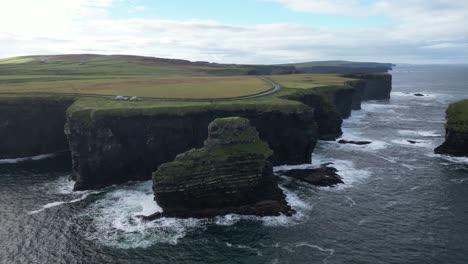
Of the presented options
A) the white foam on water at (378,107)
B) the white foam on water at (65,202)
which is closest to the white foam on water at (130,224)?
the white foam on water at (65,202)

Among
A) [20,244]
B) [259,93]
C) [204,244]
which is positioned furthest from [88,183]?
[259,93]

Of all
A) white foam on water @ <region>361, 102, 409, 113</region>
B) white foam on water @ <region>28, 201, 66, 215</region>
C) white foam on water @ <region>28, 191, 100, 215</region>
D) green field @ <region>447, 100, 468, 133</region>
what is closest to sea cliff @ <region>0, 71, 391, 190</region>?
white foam on water @ <region>28, 191, 100, 215</region>

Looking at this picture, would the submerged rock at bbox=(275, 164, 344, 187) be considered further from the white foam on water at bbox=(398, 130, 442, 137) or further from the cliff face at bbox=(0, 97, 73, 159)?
the cliff face at bbox=(0, 97, 73, 159)

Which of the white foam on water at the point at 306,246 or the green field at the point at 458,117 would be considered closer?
the white foam on water at the point at 306,246

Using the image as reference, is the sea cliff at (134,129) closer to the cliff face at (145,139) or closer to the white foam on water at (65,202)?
the cliff face at (145,139)

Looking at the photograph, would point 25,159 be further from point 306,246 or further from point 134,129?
point 306,246
